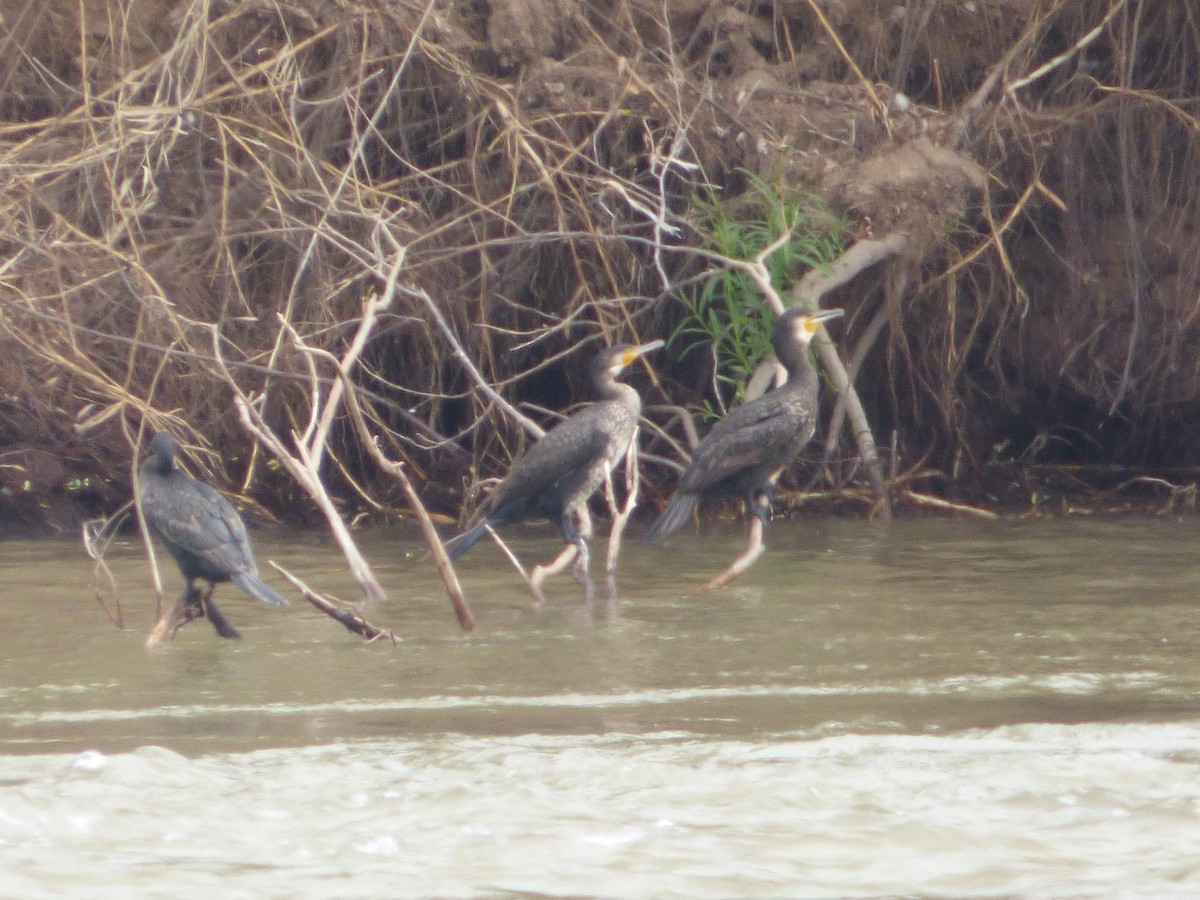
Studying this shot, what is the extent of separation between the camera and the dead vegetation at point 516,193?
8445 millimetres

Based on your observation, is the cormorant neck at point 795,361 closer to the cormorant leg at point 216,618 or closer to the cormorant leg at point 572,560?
the cormorant leg at point 572,560

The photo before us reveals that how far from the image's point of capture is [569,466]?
7.87m

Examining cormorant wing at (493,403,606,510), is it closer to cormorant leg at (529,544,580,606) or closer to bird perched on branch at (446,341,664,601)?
bird perched on branch at (446,341,664,601)

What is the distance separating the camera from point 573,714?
17.3 ft

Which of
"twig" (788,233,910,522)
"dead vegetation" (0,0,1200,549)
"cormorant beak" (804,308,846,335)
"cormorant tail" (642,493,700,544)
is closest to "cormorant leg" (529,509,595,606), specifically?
"cormorant tail" (642,493,700,544)

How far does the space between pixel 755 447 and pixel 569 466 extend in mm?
823

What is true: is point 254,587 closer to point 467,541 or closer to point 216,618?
point 216,618

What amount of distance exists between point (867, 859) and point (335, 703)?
6.35ft

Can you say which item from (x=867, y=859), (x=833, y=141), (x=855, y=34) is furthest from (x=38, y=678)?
(x=855, y=34)

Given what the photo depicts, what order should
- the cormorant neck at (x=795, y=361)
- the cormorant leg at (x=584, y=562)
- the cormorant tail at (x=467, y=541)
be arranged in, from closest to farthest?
the cormorant leg at (x=584, y=562)
the cormorant tail at (x=467, y=541)
the cormorant neck at (x=795, y=361)

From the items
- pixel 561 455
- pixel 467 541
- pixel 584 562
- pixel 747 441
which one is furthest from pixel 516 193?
pixel 584 562

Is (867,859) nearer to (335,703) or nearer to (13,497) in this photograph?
(335,703)

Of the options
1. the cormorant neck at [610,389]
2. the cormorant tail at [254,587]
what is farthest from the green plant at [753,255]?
the cormorant tail at [254,587]

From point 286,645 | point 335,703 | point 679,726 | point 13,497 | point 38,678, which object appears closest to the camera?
point 679,726
